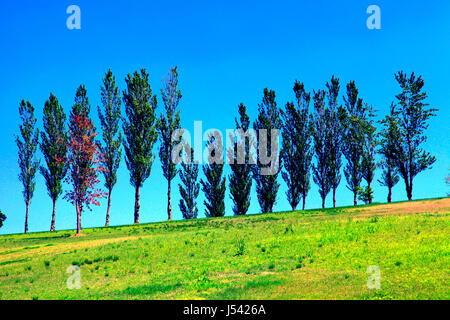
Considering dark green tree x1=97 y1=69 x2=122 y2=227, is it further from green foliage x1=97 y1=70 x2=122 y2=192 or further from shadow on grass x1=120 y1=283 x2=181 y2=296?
shadow on grass x1=120 y1=283 x2=181 y2=296

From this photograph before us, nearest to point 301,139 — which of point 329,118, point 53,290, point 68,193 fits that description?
point 329,118

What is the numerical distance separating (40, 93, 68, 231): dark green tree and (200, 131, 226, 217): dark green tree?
2040 cm

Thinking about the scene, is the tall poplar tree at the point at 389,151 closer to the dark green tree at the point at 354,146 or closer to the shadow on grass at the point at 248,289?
the dark green tree at the point at 354,146

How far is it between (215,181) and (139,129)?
1275 cm

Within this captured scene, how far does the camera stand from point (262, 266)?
53.9 feet

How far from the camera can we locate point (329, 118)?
56188 millimetres

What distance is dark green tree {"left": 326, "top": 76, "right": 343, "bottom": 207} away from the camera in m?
54.1

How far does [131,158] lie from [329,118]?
29.6 metres

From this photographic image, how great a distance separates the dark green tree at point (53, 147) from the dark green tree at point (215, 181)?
66.9 feet

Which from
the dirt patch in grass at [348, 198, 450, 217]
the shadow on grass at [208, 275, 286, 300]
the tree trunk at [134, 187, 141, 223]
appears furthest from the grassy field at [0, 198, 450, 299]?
the tree trunk at [134, 187, 141, 223]

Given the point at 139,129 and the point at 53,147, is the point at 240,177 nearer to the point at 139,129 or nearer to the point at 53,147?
the point at 139,129

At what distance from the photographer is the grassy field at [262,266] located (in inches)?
504

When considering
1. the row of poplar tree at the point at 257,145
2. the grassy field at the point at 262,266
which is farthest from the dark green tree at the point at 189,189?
the grassy field at the point at 262,266

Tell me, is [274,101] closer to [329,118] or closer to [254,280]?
[329,118]
